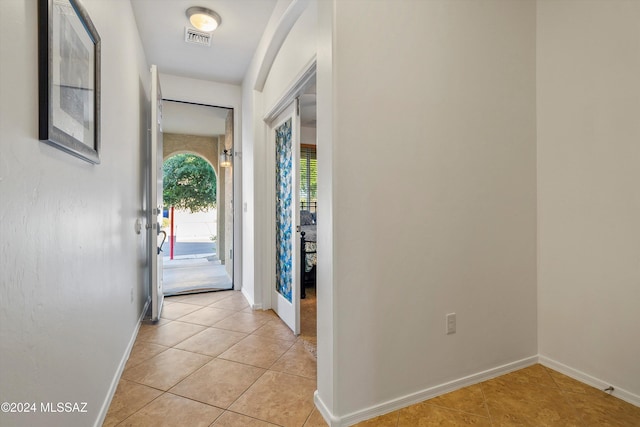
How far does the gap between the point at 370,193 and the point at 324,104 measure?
0.52 meters

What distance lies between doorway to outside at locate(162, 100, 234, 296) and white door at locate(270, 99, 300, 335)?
1.47m

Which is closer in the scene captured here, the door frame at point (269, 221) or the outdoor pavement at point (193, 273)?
the door frame at point (269, 221)

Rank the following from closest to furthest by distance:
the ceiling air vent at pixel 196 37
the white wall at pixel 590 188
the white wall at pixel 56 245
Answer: the white wall at pixel 56 245 < the white wall at pixel 590 188 < the ceiling air vent at pixel 196 37

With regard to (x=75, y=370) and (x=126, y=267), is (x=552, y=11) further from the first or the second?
(x=126, y=267)

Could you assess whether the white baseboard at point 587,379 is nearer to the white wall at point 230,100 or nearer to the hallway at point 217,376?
the hallway at point 217,376

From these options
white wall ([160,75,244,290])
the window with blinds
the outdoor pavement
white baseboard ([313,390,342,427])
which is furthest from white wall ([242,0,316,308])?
the window with blinds

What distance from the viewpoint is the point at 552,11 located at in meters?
2.10

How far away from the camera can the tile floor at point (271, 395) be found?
160 cm

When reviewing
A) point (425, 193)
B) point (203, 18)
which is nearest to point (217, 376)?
point (425, 193)

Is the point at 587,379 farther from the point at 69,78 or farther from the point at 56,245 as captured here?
the point at 69,78

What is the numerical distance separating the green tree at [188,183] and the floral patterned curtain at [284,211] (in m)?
5.83

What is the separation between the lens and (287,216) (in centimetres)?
297

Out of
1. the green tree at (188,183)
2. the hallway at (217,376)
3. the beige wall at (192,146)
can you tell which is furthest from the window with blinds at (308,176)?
the hallway at (217,376)

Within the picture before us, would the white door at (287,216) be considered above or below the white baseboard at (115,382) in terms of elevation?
above
